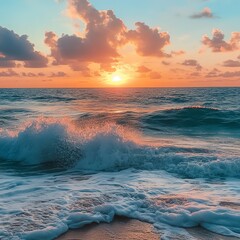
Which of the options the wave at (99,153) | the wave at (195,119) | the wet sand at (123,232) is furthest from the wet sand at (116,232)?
the wave at (195,119)

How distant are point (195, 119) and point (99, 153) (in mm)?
11183

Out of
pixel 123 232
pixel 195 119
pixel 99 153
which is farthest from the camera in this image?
pixel 195 119

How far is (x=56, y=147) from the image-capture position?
11453 millimetres

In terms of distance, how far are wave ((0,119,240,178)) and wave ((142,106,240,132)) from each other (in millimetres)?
7037

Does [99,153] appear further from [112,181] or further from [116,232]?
[116,232]

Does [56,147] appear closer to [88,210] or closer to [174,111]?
[88,210]

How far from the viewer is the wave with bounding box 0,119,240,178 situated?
8.66m

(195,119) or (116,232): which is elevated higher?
(195,119)

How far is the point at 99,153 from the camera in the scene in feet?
33.1

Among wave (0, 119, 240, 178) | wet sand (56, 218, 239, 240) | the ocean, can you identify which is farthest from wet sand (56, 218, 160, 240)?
wave (0, 119, 240, 178)

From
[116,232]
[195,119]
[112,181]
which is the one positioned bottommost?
[112,181]

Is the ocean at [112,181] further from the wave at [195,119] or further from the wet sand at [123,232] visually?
the wave at [195,119]

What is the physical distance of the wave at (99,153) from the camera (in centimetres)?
866

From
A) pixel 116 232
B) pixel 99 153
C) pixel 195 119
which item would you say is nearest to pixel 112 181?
pixel 99 153
